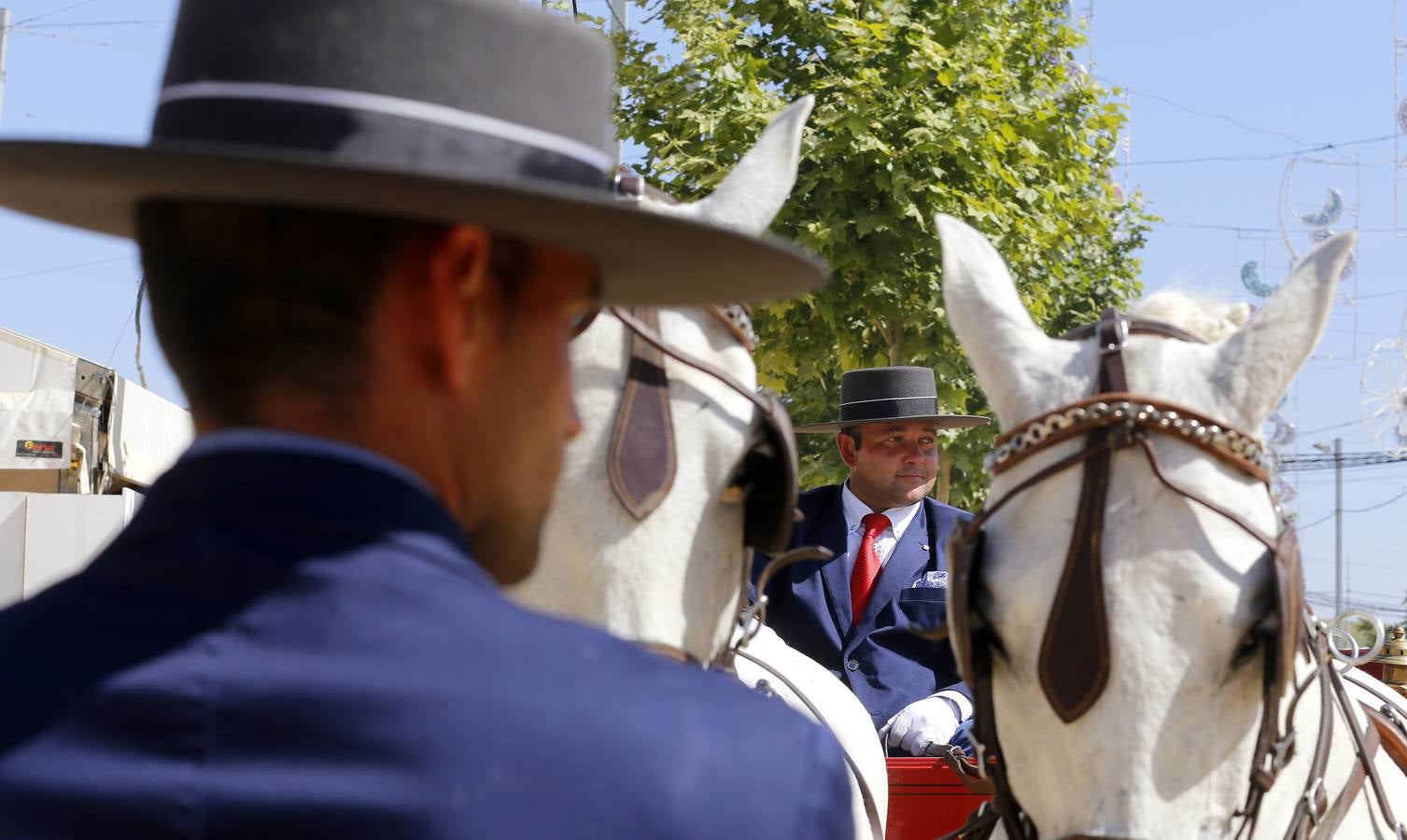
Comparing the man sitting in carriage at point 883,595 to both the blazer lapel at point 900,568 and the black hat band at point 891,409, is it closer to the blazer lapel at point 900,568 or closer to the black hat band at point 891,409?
the blazer lapel at point 900,568

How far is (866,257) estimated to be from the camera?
32.7 ft

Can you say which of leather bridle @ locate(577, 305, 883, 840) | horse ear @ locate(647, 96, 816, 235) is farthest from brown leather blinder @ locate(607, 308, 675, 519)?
horse ear @ locate(647, 96, 816, 235)

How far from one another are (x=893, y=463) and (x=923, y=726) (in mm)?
1321

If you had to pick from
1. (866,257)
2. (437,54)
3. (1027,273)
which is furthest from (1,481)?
(437,54)

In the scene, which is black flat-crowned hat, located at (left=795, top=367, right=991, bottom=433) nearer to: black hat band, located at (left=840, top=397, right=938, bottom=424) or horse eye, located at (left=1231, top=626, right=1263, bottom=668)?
black hat band, located at (left=840, top=397, right=938, bottom=424)

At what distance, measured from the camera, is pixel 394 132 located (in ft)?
3.94

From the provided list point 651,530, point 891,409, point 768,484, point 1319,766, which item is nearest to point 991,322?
point 768,484

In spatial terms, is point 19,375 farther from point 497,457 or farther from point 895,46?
point 497,457

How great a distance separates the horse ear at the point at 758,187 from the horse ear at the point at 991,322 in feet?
1.13

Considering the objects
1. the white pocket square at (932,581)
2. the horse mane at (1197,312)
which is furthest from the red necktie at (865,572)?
the horse mane at (1197,312)

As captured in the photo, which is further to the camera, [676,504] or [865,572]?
[865,572]

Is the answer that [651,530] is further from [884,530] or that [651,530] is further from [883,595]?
[884,530]

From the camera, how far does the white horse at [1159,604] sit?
2.74 metres

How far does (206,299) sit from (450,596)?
0.93ft
